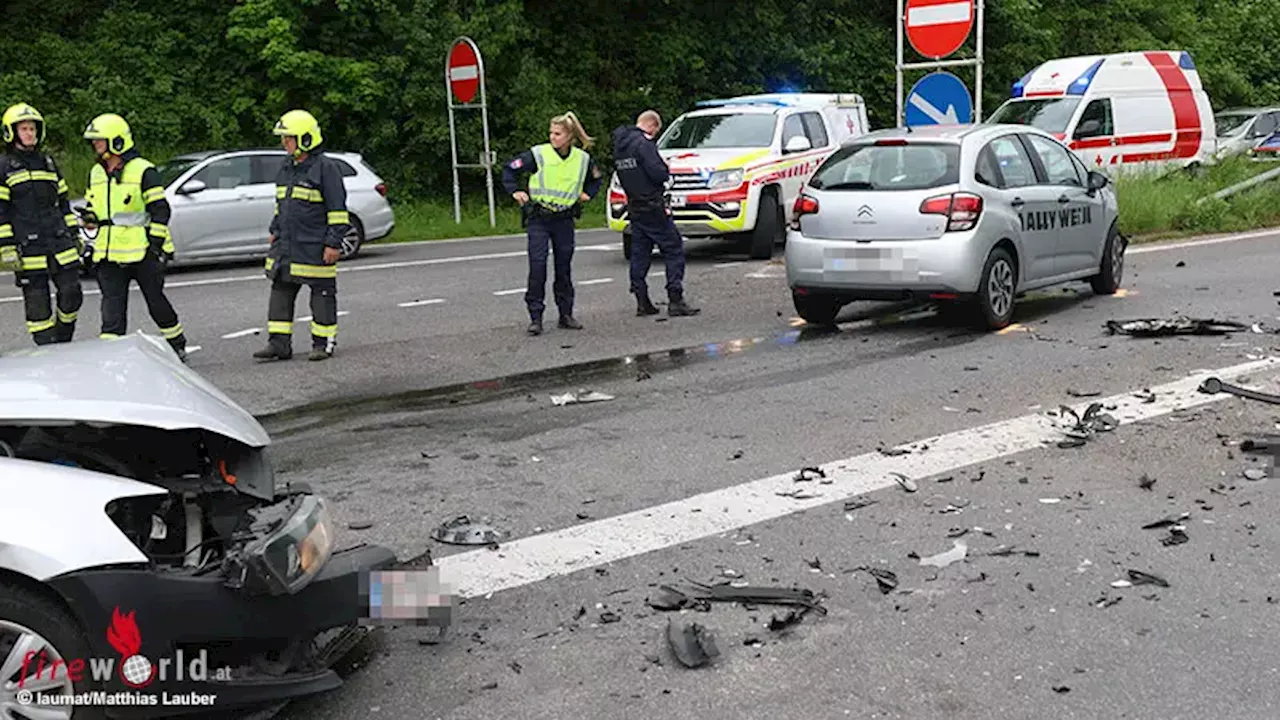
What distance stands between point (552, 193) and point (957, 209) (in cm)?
320

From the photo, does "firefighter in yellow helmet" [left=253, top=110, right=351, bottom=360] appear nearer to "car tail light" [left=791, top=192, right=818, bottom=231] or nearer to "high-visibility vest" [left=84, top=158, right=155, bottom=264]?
"high-visibility vest" [left=84, top=158, right=155, bottom=264]

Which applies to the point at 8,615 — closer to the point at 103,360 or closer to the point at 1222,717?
the point at 103,360

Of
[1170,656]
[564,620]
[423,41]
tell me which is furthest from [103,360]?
[423,41]

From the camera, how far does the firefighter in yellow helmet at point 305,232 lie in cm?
973

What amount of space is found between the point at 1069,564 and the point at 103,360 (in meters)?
3.53

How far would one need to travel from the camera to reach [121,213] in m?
9.35

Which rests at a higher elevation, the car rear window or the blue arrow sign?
the blue arrow sign

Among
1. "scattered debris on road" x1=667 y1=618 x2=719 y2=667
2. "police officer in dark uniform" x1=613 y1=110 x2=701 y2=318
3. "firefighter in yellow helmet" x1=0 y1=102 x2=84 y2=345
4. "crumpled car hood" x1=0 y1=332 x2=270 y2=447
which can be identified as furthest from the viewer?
"police officer in dark uniform" x1=613 y1=110 x2=701 y2=318

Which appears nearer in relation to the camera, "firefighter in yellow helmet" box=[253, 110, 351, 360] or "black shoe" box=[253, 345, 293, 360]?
"firefighter in yellow helmet" box=[253, 110, 351, 360]

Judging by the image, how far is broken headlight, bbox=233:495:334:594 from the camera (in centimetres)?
347

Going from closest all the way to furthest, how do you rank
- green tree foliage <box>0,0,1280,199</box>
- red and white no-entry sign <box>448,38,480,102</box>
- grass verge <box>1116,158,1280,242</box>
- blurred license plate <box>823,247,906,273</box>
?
blurred license plate <box>823,247,906,273</box>
grass verge <box>1116,158,1280,242</box>
red and white no-entry sign <box>448,38,480,102</box>
green tree foliage <box>0,0,1280,199</box>

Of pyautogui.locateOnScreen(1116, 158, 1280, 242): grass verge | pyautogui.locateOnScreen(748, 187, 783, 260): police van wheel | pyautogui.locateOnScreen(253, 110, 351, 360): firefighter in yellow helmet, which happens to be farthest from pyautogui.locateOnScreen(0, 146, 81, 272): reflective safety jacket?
pyautogui.locateOnScreen(1116, 158, 1280, 242): grass verge

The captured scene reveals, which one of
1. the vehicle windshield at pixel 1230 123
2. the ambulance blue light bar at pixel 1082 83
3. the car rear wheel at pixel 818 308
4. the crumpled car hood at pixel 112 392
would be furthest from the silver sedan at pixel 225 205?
the vehicle windshield at pixel 1230 123

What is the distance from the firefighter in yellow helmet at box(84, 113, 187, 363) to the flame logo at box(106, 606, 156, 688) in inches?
259
